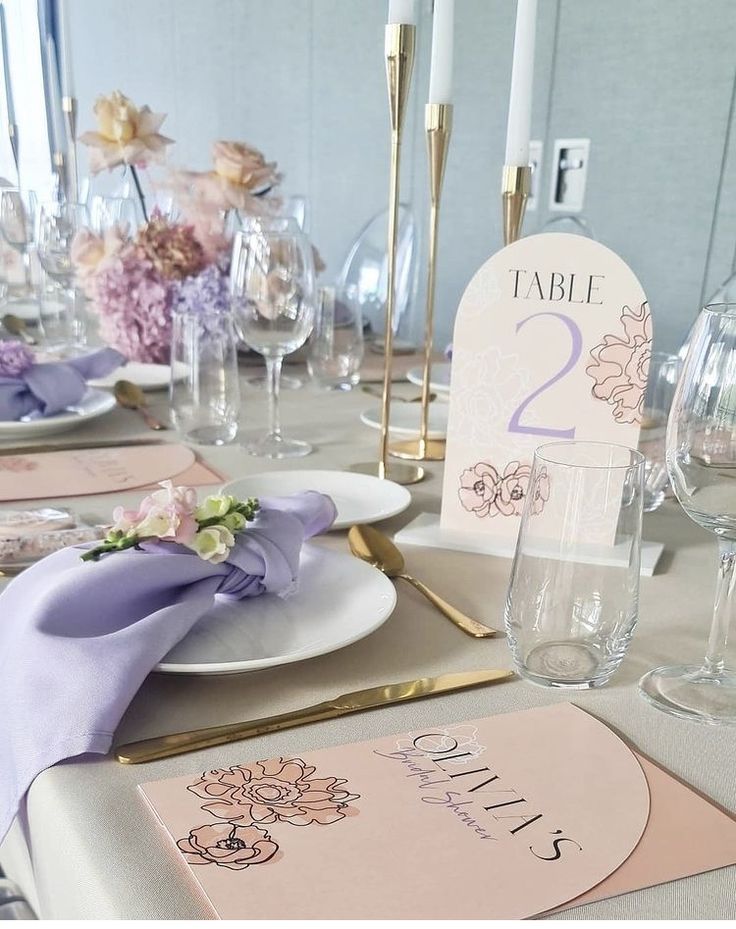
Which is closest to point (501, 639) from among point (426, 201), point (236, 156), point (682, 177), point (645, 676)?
point (645, 676)

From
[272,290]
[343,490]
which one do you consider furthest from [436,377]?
[343,490]

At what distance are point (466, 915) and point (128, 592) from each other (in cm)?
33

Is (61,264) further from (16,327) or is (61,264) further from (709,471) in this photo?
(709,471)

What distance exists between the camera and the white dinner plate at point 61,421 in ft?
4.15

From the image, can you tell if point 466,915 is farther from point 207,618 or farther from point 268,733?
point 207,618

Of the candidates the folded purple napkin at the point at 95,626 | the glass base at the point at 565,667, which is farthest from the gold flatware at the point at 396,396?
the glass base at the point at 565,667

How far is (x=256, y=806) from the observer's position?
20.1 inches

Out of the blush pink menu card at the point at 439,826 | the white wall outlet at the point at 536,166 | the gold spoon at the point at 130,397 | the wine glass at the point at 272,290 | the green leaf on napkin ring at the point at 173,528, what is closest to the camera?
the blush pink menu card at the point at 439,826

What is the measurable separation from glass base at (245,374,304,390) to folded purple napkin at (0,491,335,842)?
0.88 metres

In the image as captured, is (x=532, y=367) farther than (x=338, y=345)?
No

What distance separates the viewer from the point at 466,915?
0.44 meters

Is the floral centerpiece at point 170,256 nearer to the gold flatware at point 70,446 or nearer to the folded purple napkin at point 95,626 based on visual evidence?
the gold flatware at point 70,446

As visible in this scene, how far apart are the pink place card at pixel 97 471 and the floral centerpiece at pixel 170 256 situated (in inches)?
16.4

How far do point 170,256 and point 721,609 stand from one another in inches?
46.1
